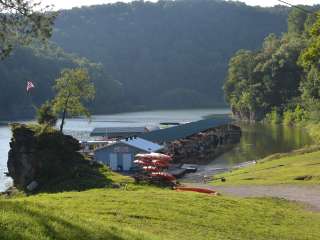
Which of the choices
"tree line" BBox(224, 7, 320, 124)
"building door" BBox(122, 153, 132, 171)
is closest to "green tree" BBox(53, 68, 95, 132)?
"building door" BBox(122, 153, 132, 171)

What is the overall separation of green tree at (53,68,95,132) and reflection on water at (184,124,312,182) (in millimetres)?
13967

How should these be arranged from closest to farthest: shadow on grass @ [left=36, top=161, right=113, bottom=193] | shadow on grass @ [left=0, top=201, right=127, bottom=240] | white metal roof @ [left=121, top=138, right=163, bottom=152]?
shadow on grass @ [left=0, top=201, right=127, bottom=240] < shadow on grass @ [left=36, top=161, right=113, bottom=193] < white metal roof @ [left=121, top=138, right=163, bottom=152]

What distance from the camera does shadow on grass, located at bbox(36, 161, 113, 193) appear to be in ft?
119

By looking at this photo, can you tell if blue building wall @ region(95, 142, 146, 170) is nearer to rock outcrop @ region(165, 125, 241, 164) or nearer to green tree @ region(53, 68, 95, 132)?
green tree @ region(53, 68, 95, 132)

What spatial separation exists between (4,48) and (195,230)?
9451 mm

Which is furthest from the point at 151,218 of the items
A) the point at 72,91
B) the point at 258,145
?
the point at 258,145

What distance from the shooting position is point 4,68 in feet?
611

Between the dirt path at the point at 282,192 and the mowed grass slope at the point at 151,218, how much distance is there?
2480mm

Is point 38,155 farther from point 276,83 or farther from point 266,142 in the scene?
point 276,83

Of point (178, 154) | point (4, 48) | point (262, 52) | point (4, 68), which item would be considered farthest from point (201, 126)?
point (4, 68)

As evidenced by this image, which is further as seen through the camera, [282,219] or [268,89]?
[268,89]

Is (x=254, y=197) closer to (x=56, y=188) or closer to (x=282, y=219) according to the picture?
(x=282, y=219)

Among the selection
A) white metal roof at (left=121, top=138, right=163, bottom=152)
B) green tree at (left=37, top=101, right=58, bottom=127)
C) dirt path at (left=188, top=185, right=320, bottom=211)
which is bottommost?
dirt path at (left=188, top=185, right=320, bottom=211)

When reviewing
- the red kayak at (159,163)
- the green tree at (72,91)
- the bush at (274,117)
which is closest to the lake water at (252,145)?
the green tree at (72,91)
